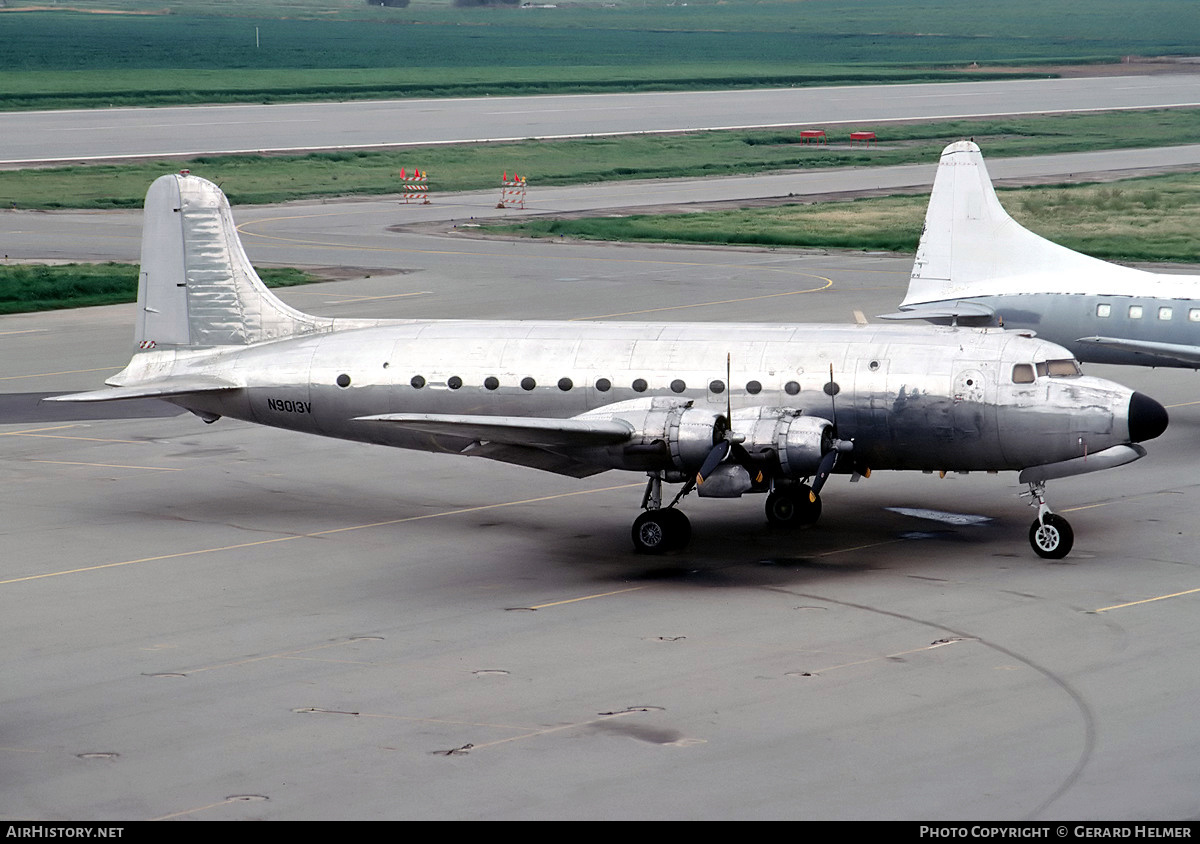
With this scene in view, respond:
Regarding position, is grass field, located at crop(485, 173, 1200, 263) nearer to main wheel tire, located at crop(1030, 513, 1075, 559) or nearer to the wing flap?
the wing flap

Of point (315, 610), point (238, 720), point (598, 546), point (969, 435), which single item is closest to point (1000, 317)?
point (969, 435)

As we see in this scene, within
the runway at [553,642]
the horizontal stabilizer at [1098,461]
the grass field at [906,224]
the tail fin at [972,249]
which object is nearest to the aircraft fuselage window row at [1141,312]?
the tail fin at [972,249]

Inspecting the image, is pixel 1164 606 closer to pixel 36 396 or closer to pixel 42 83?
pixel 36 396

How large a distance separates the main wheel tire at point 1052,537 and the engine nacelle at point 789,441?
3816 millimetres

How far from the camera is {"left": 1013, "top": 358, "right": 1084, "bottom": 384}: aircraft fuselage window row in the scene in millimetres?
25578

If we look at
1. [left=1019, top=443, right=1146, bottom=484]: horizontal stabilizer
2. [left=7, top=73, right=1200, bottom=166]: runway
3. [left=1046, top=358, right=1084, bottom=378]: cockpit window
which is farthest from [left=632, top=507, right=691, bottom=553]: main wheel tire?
[left=7, top=73, right=1200, bottom=166]: runway

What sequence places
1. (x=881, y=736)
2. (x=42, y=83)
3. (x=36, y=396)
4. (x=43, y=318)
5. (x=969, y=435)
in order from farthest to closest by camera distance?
(x=42, y=83), (x=43, y=318), (x=36, y=396), (x=969, y=435), (x=881, y=736)

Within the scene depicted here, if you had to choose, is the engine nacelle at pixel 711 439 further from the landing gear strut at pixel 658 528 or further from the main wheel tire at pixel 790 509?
the main wheel tire at pixel 790 509

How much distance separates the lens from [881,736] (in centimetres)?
1766

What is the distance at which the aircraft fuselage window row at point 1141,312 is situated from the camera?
34.9m

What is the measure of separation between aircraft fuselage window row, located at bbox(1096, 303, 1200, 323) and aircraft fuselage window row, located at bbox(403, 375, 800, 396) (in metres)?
12.3

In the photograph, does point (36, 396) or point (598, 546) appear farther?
point (36, 396)

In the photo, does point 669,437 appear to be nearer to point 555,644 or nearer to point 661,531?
point 661,531

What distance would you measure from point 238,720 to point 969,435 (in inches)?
512
